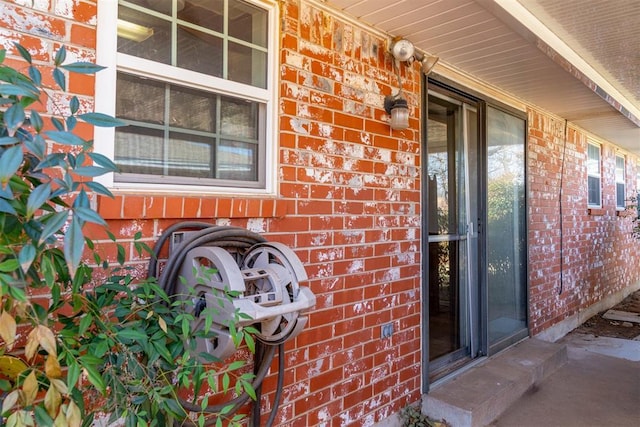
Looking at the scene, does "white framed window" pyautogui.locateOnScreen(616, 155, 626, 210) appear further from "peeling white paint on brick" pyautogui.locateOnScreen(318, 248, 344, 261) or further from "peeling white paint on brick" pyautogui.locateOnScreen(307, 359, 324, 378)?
"peeling white paint on brick" pyautogui.locateOnScreen(307, 359, 324, 378)

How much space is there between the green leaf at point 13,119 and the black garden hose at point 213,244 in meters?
0.76

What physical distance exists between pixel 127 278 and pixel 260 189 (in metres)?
0.88

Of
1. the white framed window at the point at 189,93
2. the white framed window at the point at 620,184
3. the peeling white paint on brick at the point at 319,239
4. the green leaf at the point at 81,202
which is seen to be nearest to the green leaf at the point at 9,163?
the green leaf at the point at 81,202

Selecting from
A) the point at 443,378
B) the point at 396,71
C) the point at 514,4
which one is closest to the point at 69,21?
the point at 396,71

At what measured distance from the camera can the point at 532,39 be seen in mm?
2896

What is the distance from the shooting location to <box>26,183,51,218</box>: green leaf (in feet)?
2.79

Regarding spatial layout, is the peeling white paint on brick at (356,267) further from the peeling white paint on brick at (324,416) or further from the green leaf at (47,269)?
the green leaf at (47,269)

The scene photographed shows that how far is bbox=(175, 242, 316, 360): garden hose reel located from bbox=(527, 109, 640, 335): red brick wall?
3832 millimetres

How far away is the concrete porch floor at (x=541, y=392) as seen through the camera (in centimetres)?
293

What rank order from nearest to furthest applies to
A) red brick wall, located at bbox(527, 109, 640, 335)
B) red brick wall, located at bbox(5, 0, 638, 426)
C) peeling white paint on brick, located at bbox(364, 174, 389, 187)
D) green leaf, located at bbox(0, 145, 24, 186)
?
1. green leaf, located at bbox(0, 145, 24, 186)
2. red brick wall, located at bbox(5, 0, 638, 426)
3. peeling white paint on brick, located at bbox(364, 174, 389, 187)
4. red brick wall, located at bbox(527, 109, 640, 335)

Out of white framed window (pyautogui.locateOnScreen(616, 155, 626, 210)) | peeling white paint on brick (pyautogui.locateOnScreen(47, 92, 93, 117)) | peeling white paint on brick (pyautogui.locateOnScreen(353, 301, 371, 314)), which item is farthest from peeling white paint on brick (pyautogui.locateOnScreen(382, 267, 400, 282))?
white framed window (pyautogui.locateOnScreen(616, 155, 626, 210))

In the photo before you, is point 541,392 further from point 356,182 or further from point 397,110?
point 397,110

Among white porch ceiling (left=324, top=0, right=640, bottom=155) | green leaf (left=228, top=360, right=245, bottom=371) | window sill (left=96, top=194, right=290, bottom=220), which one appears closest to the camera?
green leaf (left=228, top=360, right=245, bottom=371)

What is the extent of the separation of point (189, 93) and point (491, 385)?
288 centimetres
